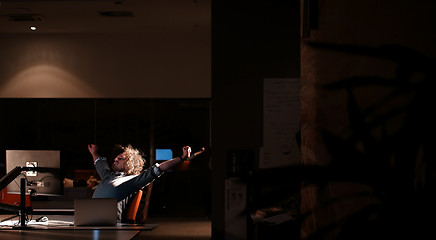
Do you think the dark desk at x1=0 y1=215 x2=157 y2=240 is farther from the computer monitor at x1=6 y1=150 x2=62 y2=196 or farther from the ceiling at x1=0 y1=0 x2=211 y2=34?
the ceiling at x1=0 y1=0 x2=211 y2=34

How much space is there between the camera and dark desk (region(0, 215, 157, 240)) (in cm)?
389

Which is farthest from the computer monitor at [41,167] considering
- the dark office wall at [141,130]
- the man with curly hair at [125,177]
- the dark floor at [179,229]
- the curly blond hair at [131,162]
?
the dark office wall at [141,130]

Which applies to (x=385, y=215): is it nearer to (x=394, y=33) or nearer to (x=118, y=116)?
(x=394, y=33)

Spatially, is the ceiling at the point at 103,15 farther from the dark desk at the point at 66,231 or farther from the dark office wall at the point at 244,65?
Answer: the dark desk at the point at 66,231

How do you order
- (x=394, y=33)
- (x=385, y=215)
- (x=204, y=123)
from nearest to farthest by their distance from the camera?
(x=385, y=215), (x=394, y=33), (x=204, y=123)

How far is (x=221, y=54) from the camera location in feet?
14.6

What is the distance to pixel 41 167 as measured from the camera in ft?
15.3

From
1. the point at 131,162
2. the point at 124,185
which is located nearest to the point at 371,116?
the point at 124,185

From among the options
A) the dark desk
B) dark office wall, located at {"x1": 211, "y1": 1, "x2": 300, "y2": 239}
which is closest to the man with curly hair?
the dark desk

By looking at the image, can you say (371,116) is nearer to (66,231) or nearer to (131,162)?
(66,231)

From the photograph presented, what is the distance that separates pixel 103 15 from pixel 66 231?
3805 millimetres

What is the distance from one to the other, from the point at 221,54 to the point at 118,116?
4900 millimetres

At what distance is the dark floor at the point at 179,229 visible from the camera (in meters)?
7.15

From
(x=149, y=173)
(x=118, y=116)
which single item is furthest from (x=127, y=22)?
(x=149, y=173)
